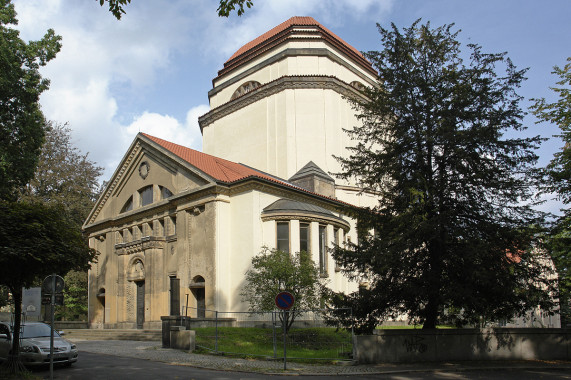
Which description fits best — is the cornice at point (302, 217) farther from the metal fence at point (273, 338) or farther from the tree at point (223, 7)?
the tree at point (223, 7)

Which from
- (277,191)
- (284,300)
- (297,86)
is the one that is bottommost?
(284,300)

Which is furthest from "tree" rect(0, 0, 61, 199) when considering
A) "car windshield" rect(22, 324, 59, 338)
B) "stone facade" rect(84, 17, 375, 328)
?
"stone facade" rect(84, 17, 375, 328)

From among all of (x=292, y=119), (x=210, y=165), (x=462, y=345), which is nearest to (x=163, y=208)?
(x=210, y=165)

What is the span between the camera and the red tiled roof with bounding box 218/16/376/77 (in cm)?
3812

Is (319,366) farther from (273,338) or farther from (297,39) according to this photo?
(297,39)

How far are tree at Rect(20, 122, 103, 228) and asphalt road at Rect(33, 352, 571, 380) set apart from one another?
86.9 ft

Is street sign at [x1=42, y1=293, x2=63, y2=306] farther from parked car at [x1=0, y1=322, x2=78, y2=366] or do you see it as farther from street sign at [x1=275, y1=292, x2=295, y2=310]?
street sign at [x1=275, y1=292, x2=295, y2=310]

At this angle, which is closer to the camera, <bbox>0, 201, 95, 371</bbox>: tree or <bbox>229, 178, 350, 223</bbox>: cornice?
<bbox>0, 201, 95, 371</bbox>: tree

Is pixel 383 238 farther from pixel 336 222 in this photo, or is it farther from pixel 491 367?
pixel 336 222

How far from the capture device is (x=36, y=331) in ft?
51.8

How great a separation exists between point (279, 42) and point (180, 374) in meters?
30.3

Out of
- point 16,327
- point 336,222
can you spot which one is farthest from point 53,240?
point 336,222

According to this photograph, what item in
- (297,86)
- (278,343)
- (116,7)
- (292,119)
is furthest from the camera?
(297,86)

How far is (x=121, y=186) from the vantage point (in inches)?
1375
